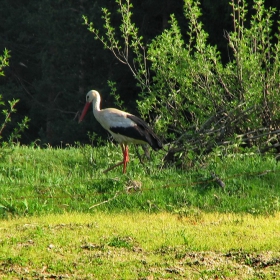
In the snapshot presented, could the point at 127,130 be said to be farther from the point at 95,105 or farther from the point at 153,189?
the point at 153,189

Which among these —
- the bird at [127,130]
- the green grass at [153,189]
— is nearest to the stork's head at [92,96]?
the bird at [127,130]

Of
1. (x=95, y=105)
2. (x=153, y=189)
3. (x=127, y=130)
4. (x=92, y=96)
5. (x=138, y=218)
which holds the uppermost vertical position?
(x=92, y=96)

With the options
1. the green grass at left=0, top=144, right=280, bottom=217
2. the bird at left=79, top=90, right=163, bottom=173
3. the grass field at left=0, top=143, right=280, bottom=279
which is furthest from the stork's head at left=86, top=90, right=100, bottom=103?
the green grass at left=0, top=144, right=280, bottom=217

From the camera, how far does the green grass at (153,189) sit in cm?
1075

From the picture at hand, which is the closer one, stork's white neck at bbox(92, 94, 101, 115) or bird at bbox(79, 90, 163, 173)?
bird at bbox(79, 90, 163, 173)

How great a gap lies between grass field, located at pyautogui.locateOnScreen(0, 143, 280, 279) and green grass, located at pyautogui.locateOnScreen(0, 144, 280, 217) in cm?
1

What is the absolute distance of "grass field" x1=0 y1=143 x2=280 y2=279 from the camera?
8.05 meters

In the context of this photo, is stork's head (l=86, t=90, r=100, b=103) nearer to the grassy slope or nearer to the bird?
the bird

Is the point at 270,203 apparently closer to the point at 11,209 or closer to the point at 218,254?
the point at 218,254

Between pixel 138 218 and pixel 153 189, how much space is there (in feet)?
3.31

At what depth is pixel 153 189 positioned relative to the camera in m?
11.2

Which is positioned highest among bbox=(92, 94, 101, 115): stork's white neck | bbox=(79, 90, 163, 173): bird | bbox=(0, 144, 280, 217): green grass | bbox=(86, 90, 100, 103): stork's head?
bbox=(86, 90, 100, 103): stork's head

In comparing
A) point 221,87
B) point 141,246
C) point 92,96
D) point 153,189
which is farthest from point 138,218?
point 92,96

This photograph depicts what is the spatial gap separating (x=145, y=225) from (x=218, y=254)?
1517 mm
